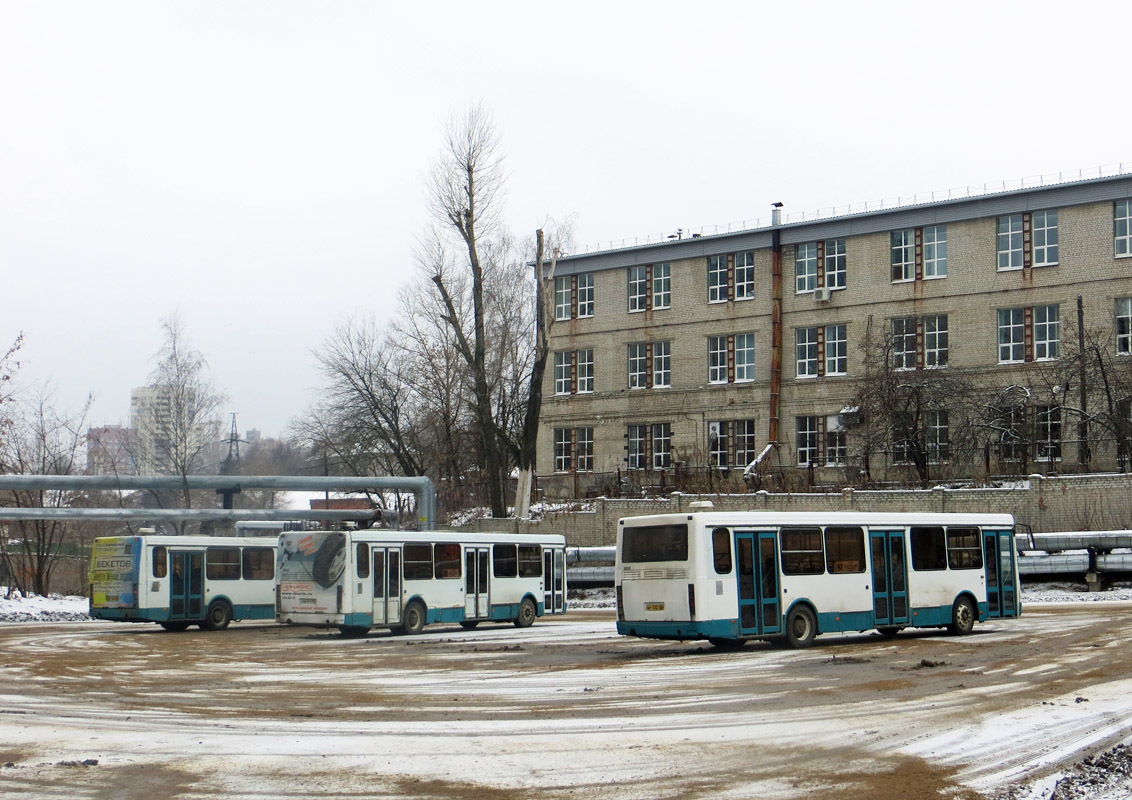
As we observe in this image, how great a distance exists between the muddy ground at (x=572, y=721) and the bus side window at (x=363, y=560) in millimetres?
4987

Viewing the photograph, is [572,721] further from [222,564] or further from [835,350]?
[835,350]

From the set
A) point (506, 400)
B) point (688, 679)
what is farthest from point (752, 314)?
point (688, 679)

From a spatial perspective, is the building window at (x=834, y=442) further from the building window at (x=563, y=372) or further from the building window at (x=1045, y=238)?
the building window at (x=563, y=372)

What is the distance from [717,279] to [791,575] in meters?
40.3

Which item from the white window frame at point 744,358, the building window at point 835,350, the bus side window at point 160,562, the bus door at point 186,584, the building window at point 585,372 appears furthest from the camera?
the building window at point 585,372

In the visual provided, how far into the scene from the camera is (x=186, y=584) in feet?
112

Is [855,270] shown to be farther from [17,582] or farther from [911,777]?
[911,777]

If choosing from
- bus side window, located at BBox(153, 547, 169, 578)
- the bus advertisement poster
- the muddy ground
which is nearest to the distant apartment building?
bus side window, located at BBox(153, 547, 169, 578)

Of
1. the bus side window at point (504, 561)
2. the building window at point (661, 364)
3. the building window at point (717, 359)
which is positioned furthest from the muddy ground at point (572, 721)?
the building window at point (661, 364)

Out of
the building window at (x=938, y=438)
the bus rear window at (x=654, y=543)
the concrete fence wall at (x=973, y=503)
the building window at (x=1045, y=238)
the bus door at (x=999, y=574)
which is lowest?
the bus door at (x=999, y=574)

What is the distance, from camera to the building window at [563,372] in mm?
66875

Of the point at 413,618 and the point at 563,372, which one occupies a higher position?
the point at 563,372

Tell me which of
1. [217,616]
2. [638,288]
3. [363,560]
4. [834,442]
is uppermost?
[638,288]

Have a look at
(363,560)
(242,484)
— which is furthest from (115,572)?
(242,484)
